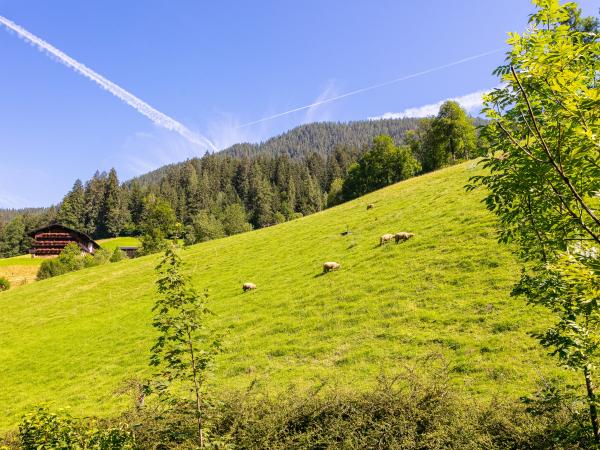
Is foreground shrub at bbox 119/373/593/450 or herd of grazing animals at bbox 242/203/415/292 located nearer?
foreground shrub at bbox 119/373/593/450

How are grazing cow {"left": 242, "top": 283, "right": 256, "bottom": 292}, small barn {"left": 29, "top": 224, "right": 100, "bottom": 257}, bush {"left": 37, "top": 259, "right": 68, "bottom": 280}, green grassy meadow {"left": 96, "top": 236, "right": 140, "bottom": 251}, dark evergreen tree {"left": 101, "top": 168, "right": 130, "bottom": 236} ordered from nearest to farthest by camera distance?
grazing cow {"left": 242, "top": 283, "right": 256, "bottom": 292}
bush {"left": 37, "top": 259, "right": 68, "bottom": 280}
small barn {"left": 29, "top": 224, "right": 100, "bottom": 257}
green grassy meadow {"left": 96, "top": 236, "right": 140, "bottom": 251}
dark evergreen tree {"left": 101, "top": 168, "right": 130, "bottom": 236}

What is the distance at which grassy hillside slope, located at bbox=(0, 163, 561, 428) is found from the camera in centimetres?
1410

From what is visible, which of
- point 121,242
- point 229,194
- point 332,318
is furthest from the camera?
point 229,194

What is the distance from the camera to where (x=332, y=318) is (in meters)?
19.3

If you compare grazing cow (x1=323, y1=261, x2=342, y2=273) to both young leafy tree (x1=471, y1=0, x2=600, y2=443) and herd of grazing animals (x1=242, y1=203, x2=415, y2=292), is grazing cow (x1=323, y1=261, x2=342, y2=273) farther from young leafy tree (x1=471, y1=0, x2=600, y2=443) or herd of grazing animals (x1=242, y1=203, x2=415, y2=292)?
young leafy tree (x1=471, y1=0, x2=600, y2=443)

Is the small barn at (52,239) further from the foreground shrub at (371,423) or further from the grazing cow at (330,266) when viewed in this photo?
the foreground shrub at (371,423)

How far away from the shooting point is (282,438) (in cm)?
980

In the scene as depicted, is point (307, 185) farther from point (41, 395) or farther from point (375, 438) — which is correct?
point (375, 438)

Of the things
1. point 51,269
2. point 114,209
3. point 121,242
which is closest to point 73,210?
point 114,209

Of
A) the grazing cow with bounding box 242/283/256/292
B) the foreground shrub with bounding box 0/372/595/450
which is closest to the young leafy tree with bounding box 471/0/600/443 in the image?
the foreground shrub with bounding box 0/372/595/450

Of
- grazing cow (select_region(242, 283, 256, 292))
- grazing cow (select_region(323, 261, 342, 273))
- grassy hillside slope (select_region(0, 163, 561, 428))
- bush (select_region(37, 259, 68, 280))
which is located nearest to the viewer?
grassy hillside slope (select_region(0, 163, 561, 428))

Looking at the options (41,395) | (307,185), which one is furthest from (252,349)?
(307,185)

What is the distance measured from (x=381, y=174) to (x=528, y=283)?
8881cm

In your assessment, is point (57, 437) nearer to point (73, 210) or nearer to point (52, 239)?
point (52, 239)
